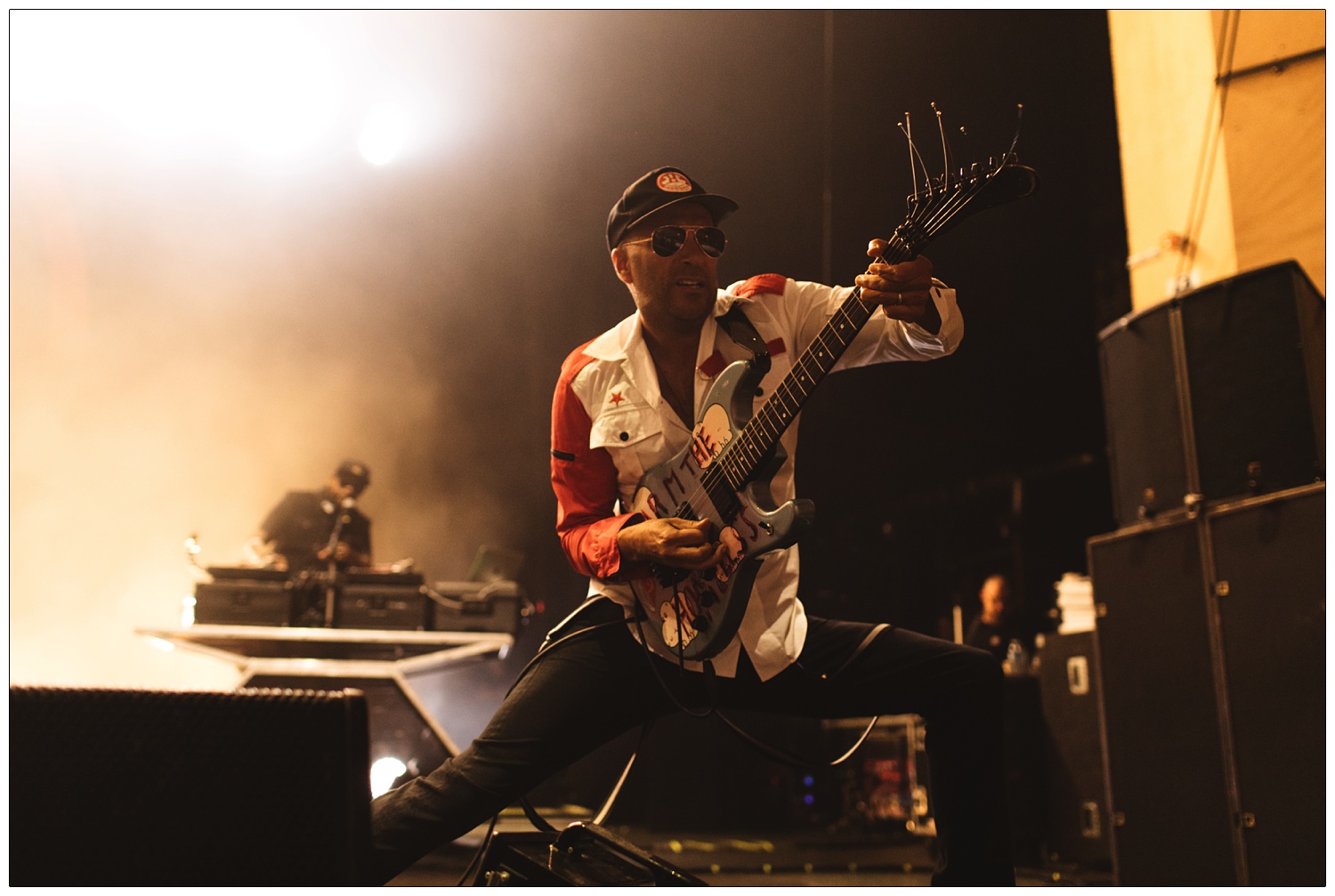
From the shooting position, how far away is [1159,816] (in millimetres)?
3400

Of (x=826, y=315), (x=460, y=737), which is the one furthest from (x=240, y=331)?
(x=826, y=315)

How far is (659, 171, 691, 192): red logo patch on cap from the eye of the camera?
2.47 meters

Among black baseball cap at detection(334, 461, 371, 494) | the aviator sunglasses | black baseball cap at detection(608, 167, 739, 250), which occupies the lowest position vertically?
the aviator sunglasses

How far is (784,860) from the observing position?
4.83 meters

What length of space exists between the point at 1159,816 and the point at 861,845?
2521mm

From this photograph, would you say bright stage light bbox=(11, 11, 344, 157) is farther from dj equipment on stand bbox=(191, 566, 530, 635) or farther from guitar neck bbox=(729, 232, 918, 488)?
guitar neck bbox=(729, 232, 918, 488)

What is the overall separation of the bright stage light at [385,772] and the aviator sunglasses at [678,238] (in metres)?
3.60

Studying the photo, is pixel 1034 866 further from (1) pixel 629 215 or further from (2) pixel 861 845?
(1) pixel 629 215

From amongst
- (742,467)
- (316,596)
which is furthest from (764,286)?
(316,596)

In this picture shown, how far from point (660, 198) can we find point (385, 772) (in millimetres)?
3737

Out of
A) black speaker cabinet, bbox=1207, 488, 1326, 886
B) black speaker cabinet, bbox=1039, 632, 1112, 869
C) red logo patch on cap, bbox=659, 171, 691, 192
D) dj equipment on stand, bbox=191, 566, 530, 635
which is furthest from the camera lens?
dj equipment on stand, bbox=191, 566, 530, 635

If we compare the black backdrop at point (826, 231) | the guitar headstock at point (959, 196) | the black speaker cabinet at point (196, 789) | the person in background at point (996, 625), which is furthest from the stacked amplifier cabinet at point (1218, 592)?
the person in background at point (996, 625)

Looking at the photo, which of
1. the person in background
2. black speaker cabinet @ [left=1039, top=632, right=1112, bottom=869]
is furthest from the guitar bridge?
the person in background

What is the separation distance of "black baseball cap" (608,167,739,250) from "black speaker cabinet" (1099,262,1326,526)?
184 centimetres
